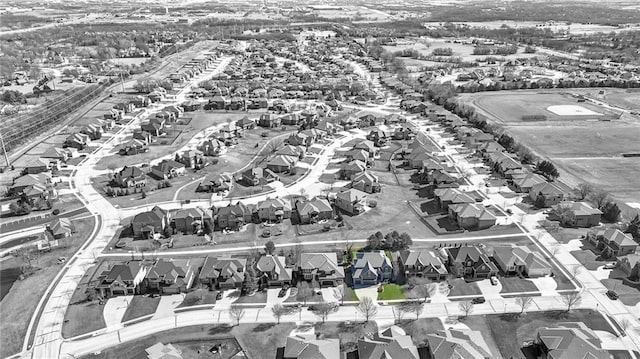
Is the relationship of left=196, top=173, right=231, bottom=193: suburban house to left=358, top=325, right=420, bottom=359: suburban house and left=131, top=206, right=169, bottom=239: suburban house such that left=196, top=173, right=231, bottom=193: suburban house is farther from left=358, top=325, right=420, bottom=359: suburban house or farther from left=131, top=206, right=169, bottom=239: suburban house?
left=358, top=325, right=420, bottom=359: suburban house

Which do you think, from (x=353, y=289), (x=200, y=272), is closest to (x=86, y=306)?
(x=200, y=272)

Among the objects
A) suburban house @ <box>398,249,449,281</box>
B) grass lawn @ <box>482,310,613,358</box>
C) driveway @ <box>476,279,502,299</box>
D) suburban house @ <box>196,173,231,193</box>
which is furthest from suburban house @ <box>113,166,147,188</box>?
grass lawn @ <box>482,310,613,358</box>

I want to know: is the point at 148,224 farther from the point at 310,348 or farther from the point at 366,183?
the point at 366,183

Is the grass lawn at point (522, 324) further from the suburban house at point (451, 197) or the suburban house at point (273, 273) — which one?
the suburban house at point (451, 197)

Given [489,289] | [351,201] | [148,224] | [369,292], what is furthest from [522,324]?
[148,224]

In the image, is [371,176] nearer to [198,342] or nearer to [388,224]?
[388,224]

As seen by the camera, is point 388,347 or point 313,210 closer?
point 388,347
